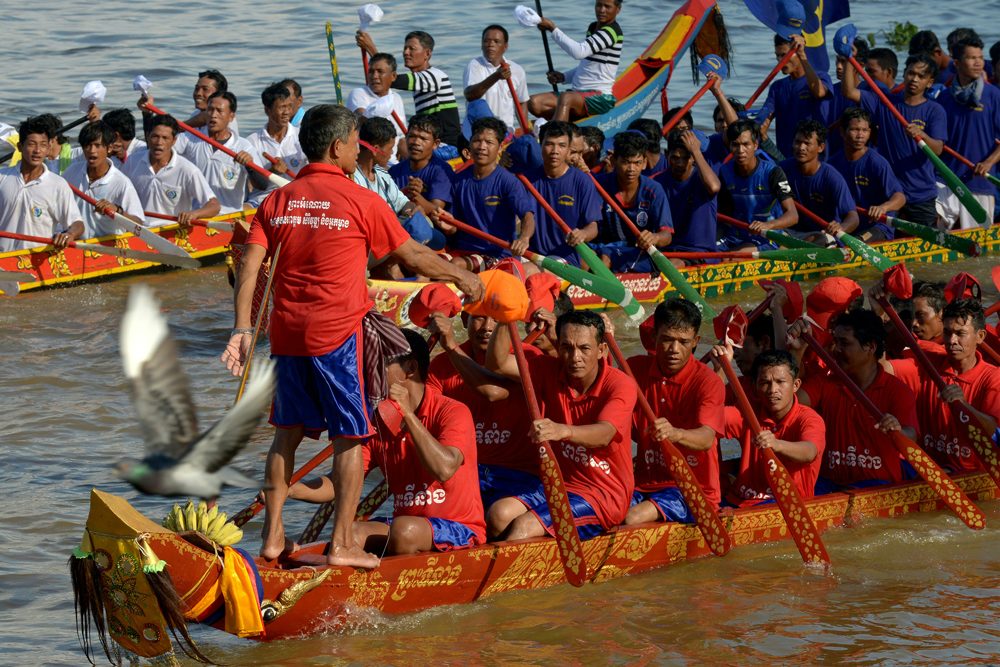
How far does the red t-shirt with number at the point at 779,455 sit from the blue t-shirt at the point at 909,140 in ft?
20.3

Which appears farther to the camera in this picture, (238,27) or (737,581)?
(238,27)

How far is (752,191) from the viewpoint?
39.2 feet

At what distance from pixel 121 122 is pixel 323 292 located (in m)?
7.69

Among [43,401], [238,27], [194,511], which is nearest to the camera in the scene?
[194,511]

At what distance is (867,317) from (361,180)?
13.9 ft

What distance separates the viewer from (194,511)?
5.84 m

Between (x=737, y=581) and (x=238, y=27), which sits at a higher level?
(x=238, y=27)

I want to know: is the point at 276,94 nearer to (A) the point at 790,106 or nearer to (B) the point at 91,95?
→ (B) the point at 91,95

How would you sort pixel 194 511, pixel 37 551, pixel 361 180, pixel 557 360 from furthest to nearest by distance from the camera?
pixel 361 180 → pixel 37 551 → pixel 557 360 → pixel 194 511

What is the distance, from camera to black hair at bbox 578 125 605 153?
495 inches

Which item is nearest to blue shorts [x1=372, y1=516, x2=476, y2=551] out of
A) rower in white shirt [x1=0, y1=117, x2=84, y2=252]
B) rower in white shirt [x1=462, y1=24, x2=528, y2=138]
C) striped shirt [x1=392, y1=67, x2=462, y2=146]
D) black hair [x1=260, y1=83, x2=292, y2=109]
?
rower in white shirt [x1=0, y1=117, x2=84, y2=252]

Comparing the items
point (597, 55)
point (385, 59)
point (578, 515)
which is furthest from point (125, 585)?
point (597, 55)

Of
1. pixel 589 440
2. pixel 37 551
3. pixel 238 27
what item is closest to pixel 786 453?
pixel 589 440

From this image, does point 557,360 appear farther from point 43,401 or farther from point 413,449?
point 43,401
